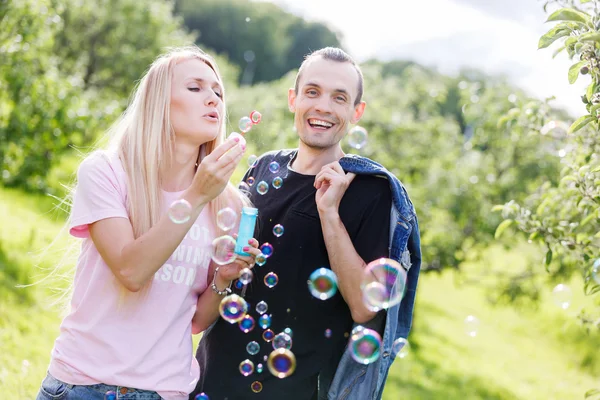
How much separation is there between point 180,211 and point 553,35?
4.77ft

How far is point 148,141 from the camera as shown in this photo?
234 centimetres

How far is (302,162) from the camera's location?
269 cm

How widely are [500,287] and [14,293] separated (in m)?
6.79

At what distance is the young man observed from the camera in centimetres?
239

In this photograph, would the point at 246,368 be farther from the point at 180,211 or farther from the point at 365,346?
the point at 180,211

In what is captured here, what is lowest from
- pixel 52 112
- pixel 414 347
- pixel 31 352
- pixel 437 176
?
pixel 31 352

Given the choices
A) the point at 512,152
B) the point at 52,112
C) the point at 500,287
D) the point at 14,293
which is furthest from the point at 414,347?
the point at 52,112

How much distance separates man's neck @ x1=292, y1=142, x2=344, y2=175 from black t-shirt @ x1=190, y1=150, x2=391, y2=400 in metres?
0.06

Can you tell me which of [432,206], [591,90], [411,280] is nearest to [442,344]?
[432,206]

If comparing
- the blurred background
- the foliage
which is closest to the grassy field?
the blurred background

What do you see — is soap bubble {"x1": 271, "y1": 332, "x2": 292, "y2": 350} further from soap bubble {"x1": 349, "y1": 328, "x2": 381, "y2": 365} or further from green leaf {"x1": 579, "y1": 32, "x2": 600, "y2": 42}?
green leaf {"x1": 579, "y1": 32, "x2": 600, "y2": 42}

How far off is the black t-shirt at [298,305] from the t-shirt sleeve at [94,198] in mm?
669

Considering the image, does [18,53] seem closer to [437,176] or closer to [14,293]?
[14,293]

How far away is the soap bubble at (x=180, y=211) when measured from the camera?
6.90 ft
